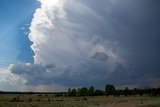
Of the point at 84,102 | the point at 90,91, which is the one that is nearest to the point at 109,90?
the point at 90,91

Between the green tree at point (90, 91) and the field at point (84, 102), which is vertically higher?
the green tree at point (90, 91)

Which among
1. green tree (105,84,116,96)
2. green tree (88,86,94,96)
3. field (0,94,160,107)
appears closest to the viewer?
field (0,94,160,107)

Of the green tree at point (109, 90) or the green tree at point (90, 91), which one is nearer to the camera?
the green tree at point (90, 91)

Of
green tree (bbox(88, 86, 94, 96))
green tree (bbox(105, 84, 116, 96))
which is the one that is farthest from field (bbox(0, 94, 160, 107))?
green tree (bbox(105, 84, 116, 96))

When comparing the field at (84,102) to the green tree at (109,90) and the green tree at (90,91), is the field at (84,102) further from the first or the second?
the green tree at (109,90)

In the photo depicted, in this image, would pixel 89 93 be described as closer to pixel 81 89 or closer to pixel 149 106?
pixel 81 89

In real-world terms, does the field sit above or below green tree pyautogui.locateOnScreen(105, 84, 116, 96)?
below

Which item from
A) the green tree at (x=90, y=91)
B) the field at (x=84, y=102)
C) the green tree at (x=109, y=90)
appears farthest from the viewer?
the green tree at (x=109, y=90)

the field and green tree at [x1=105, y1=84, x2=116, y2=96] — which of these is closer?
the field

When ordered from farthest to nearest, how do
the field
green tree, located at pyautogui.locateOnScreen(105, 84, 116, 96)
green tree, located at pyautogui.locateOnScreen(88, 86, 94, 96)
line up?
green tree, located at pyautogui.locateOnScreen(105, 84, 116, 96), green tree, located at pyautogui.locateOnScreen(88, 86, 94, 96), the field

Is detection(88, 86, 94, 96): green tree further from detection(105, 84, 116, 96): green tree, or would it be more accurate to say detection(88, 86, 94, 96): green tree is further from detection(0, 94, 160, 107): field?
detection(0, 94, 160, 107): field

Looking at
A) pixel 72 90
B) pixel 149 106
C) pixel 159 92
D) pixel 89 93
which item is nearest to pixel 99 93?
pixel 89 93

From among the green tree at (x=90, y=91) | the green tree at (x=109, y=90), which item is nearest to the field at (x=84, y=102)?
the green tree at (x=90, y=91)

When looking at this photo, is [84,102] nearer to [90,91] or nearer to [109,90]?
[90,91]
